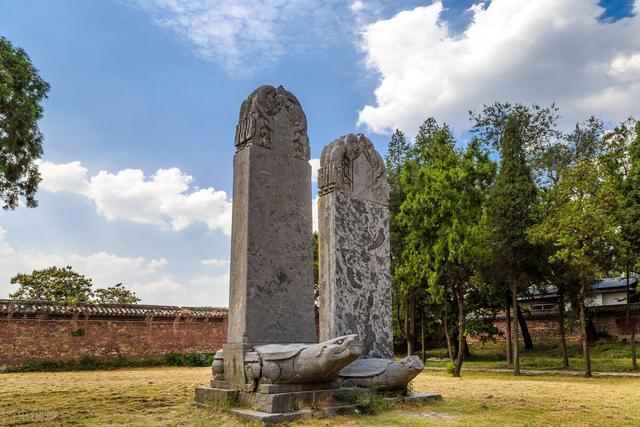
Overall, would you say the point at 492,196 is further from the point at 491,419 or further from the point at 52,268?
the point at 52,268

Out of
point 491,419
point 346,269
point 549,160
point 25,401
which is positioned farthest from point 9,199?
point 549,160

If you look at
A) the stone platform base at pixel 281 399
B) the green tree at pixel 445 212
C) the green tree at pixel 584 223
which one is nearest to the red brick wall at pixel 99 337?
the green tree at pixel 445 212

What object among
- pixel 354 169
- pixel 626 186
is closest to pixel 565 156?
pixel 626 186

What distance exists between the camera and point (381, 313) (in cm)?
802

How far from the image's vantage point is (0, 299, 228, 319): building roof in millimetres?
18161

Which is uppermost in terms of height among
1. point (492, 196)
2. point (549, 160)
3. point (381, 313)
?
point (549, 160)

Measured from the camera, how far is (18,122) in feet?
31.8

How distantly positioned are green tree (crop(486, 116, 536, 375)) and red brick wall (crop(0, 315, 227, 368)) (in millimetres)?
12512

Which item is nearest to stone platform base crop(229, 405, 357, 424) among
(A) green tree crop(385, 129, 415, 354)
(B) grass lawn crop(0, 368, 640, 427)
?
(B) grass lawn crop(0, 368, 640, 427)

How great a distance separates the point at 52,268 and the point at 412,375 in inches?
1115

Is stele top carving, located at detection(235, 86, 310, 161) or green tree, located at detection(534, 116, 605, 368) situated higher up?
green tree, located at detection(534, 116, 605, 368)

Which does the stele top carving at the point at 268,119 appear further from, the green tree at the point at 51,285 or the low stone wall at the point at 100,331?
the green tree at the point at 51,285

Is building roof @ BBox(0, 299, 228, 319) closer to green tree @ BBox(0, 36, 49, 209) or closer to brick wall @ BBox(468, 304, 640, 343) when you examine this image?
green tree @ BBox(0, 36, 49, 209)

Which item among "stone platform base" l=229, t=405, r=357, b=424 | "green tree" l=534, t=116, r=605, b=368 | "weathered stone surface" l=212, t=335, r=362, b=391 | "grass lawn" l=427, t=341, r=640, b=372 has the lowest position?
"grass lawn" l=427, t=341, r=640, b=372
